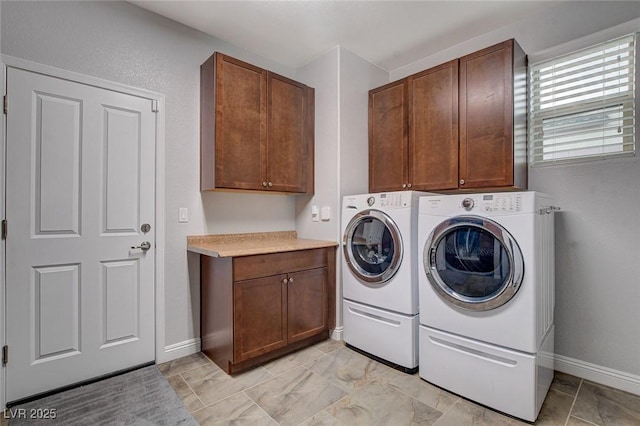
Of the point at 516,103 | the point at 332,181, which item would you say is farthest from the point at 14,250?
the point at 516,103

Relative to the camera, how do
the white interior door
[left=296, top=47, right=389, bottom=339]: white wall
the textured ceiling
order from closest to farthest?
the white interior door
the textured ceiling
[left=296, top=47, right=389, bottom=339]: white wall

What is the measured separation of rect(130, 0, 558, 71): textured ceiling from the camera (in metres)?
2.28

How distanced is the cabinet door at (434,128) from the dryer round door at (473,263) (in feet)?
2.12

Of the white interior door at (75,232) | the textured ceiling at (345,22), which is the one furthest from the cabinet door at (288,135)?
the white interior door at (75,232)

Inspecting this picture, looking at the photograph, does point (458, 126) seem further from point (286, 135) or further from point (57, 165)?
point (57, 165)

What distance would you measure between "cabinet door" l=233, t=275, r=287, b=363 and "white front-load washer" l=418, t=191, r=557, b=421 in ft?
3.39

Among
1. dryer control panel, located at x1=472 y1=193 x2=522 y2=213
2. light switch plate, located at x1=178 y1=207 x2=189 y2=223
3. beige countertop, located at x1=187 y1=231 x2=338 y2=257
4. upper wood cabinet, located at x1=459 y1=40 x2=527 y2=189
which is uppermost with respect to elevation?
upper wood cabinet, located at x1=459 y1=40 x2=527 y2=189

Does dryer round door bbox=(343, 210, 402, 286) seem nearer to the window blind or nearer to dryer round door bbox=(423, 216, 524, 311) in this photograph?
dryer round door bbox=(423, 216, 524, 311)

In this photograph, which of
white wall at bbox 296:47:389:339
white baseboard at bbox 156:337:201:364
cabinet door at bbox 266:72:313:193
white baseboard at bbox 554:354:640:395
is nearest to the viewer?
white baseboard at bbox 554:354:640:395

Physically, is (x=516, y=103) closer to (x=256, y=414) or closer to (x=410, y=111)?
(x=410, y=111)

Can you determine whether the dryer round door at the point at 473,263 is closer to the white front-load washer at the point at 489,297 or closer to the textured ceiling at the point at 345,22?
the white front-load washer at the point at 489,297

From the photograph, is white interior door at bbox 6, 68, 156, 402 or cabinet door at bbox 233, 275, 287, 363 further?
cabinet door at bbox 233, 275, 287, 363

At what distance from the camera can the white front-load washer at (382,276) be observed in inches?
88.0

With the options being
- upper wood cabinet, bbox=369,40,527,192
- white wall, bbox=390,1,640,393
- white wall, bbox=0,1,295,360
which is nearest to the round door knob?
white wall, bbox=0,1,295,360
